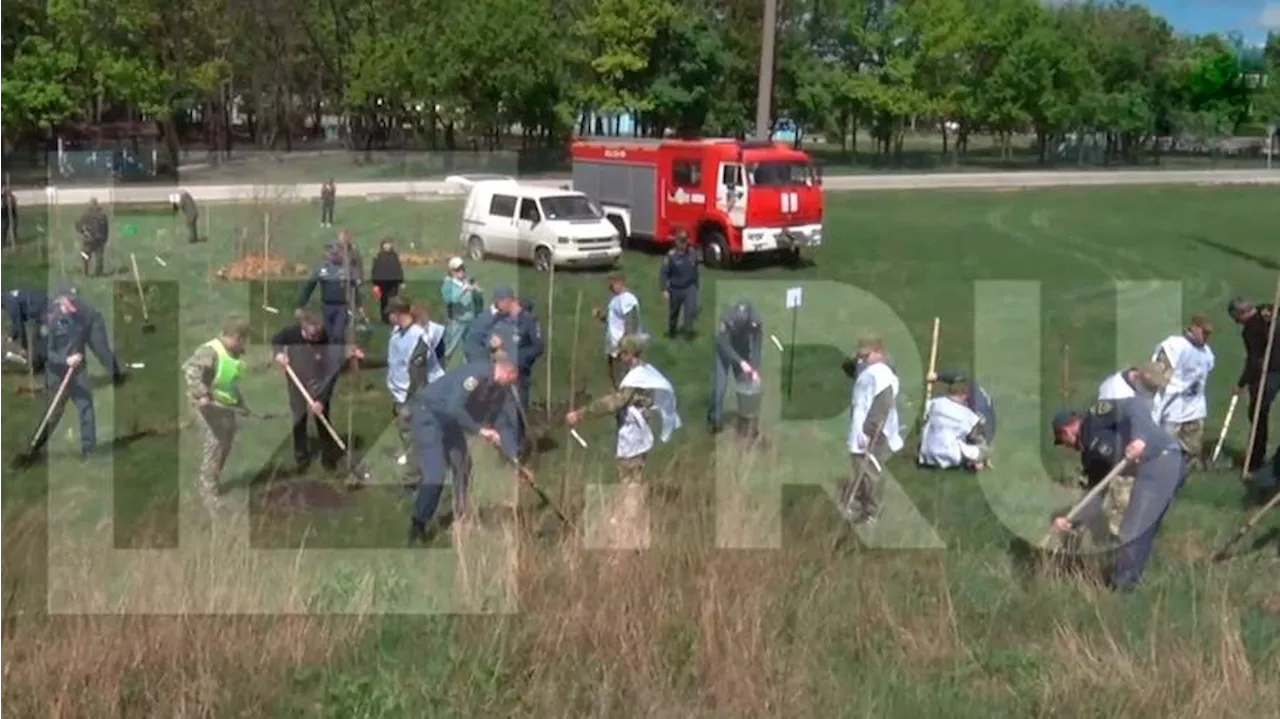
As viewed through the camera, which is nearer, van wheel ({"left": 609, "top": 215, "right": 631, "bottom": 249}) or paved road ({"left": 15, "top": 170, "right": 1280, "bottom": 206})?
van wheel ({"left": 609, "top": 215, "right": 631, "bottom": 249})

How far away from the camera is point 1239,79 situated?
294ft

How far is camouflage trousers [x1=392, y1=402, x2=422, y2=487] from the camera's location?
466 inches

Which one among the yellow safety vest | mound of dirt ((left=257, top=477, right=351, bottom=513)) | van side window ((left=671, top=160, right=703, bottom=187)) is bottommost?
mound of dirt ((left=257, top=477, right=351, bottom=513))

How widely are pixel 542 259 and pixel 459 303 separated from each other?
442 inches

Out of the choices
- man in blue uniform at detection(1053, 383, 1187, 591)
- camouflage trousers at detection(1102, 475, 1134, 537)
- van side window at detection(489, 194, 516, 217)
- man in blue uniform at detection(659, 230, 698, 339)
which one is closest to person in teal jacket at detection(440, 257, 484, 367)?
man in blue uniform at detection(659, 230, 698, 339)

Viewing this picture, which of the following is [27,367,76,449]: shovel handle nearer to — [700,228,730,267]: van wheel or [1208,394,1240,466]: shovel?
[1208,394,1240,466]: shovel

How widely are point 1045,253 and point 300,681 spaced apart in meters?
28.1

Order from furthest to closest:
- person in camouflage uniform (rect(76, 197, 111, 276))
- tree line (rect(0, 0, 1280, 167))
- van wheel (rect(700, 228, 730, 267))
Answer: tree line (rect(0, 0, 1280, 167)), van wheel (rect(700, 228, 730, 267)), person in camouflage uniform (rect(76, 197, 111, 276))

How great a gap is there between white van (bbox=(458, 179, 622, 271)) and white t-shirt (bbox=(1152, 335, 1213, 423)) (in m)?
16.2

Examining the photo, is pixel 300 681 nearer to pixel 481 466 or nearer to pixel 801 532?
pixel 801 532

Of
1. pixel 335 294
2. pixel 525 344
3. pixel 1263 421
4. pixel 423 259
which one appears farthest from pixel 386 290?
pixel 1263 421

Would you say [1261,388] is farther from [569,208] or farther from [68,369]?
[569,208]

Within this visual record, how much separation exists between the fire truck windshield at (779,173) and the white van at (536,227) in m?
3.10

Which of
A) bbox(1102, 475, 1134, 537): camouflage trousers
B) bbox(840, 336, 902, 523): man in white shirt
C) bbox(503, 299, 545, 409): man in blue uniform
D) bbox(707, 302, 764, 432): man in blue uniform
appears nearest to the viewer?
bbox(1102, 475, 1134, 537): camouflage trousers
